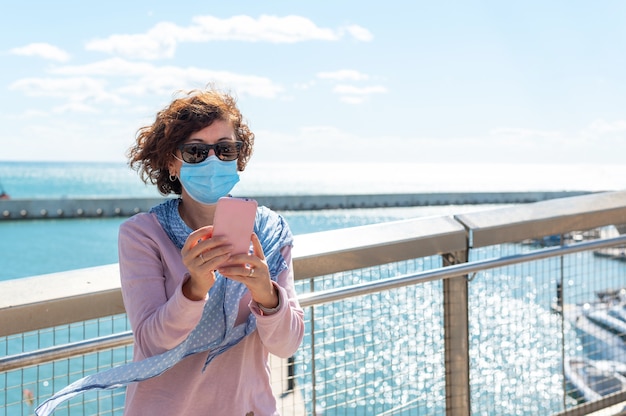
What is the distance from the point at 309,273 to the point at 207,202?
2.32ft

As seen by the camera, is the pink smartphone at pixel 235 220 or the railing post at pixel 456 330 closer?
the pink smartphone at pixel 235 220

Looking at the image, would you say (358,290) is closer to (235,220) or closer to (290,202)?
(235,220)

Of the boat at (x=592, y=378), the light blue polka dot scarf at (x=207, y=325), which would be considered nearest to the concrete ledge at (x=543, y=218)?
the boat at (x=592, y=378)

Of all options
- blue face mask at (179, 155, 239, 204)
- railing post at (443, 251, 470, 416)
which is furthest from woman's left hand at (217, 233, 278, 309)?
railing post at (443, 251, 470, 416)

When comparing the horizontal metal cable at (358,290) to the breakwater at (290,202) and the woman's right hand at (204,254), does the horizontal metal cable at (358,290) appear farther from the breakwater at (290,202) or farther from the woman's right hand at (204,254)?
the breakwater at (290,202)

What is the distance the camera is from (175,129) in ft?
4.95

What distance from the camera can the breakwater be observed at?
57.6 m

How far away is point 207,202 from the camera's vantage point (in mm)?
1545

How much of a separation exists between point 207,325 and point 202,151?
0.38 metres

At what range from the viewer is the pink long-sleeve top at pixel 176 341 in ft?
4.58

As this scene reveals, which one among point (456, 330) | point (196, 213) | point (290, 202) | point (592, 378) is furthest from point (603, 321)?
point (290, 202)

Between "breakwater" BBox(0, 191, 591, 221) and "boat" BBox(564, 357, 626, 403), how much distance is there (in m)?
46.4

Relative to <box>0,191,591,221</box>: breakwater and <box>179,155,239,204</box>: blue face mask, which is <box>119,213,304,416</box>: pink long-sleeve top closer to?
<box>179,155,239,204</box>: blue face mask

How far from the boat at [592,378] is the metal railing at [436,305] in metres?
0.15
